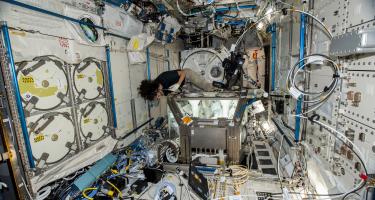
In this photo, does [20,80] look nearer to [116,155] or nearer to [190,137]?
[116,155]

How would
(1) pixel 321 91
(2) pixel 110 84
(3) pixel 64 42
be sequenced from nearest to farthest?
(1) pixel 321 91, (3) pixel 64 42, (2) pixel 110 84

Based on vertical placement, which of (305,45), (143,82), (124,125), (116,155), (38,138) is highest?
(305,45)

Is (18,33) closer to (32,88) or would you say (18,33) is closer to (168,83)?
(32,88)

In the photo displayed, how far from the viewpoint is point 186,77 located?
14.2ft

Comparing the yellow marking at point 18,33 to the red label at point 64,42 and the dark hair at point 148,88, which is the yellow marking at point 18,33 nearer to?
the red label at point 64,42

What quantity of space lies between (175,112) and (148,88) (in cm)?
147

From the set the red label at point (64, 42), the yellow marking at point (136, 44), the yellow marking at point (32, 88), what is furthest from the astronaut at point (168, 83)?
the yellow marking at point (32, 88)

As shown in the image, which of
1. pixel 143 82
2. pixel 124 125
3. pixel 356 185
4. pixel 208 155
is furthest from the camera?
pixel 143 82

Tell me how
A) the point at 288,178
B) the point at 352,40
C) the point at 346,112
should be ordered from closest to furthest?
the point at 352,40 → the point at 346,112 → the point at 288,178

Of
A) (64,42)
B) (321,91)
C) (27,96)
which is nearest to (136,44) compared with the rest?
(64,42)

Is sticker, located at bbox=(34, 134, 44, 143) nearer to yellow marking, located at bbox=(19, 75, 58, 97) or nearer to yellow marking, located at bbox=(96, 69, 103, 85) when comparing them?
yellow marking, located at bbox=(19, 75, 58, 97)

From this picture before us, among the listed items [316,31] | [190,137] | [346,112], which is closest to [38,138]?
[190,137]

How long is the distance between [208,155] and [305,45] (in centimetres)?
209

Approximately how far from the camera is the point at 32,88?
206cm
